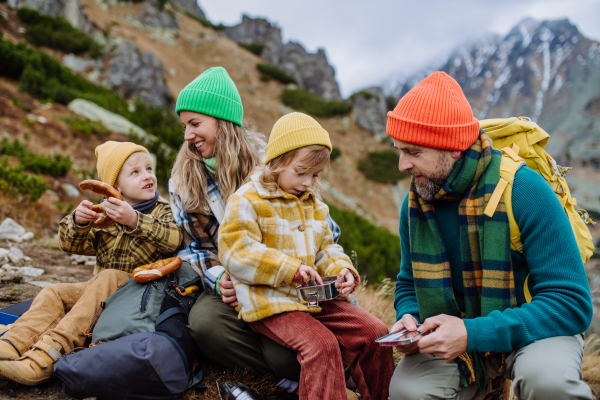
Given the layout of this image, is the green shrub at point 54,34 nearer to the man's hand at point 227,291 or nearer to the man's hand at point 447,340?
the man's hand at point 227,291

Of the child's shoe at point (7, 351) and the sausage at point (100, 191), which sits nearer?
the child's shoe at point (7, 351)

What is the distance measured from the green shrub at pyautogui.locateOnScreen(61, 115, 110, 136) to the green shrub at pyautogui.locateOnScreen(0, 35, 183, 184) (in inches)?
47.5

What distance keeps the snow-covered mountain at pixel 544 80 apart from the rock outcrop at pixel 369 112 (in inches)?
2315

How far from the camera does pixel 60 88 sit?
343 inches

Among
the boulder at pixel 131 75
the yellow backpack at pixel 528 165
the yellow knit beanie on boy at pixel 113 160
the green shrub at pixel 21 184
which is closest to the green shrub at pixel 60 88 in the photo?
the green shrub at pixel 21 184

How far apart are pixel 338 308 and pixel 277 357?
0.44 m

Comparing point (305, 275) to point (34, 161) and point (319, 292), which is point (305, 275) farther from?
point (34, 161)

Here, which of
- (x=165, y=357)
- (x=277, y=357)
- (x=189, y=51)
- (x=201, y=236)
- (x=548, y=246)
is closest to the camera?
(x=548, y=246)

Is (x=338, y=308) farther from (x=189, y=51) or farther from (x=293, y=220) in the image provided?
(x=189, y=51)

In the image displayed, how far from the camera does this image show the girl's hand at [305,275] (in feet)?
5.58

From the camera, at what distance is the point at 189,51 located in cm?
2417

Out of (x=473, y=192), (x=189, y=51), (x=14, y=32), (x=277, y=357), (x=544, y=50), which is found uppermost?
(x=544, y=50)

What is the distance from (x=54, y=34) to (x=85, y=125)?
7853 mm

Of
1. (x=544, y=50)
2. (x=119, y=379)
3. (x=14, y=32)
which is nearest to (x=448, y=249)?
(x=119, y=379)
